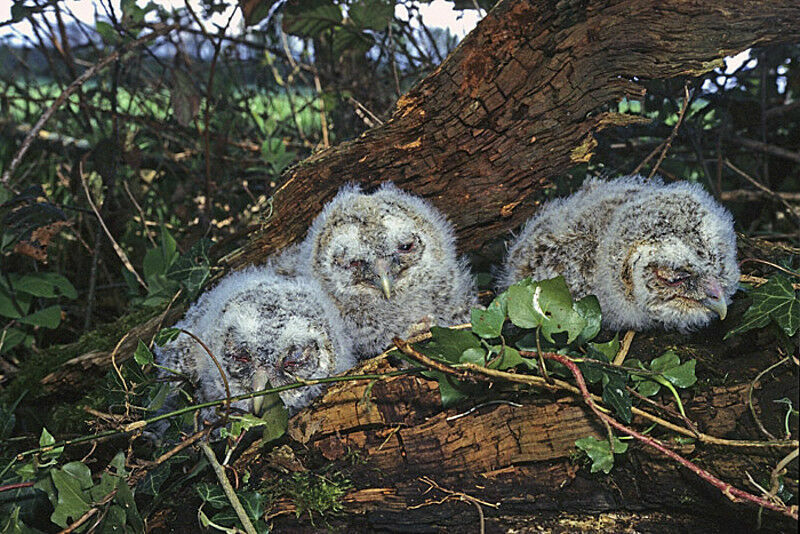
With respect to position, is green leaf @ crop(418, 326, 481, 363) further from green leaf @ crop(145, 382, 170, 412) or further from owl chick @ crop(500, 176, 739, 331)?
green leaf @ crop(145, 382, 170, 412)

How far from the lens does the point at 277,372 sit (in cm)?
234

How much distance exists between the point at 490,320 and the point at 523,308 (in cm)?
11

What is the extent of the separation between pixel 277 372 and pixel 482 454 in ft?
2.68

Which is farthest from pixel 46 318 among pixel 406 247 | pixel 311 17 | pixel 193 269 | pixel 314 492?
pixel 311 17

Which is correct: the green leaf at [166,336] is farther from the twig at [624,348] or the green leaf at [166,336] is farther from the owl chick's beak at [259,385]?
the twig at [624,348]

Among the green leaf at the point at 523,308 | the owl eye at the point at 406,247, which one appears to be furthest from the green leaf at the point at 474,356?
the owl eye at the point at 406,247

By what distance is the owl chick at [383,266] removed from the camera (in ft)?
8.58

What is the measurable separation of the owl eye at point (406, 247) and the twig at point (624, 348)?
0.93 meters

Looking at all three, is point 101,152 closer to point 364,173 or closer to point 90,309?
point 90,309

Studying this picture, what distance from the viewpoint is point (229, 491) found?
76.7 inches

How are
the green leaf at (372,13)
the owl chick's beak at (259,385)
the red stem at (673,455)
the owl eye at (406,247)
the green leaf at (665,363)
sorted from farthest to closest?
the green leaf at (372,13)
the owl eye at (406,247)
the owl chick's beak at (259,385)
the green leaf at (665,363)
the red stem at (673,455)

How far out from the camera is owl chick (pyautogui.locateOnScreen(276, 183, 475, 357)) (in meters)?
2.62

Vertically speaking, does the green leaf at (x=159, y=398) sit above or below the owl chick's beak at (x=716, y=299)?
above

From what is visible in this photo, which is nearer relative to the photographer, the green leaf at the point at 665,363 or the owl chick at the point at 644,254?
the green leaf at the point at 665,363
